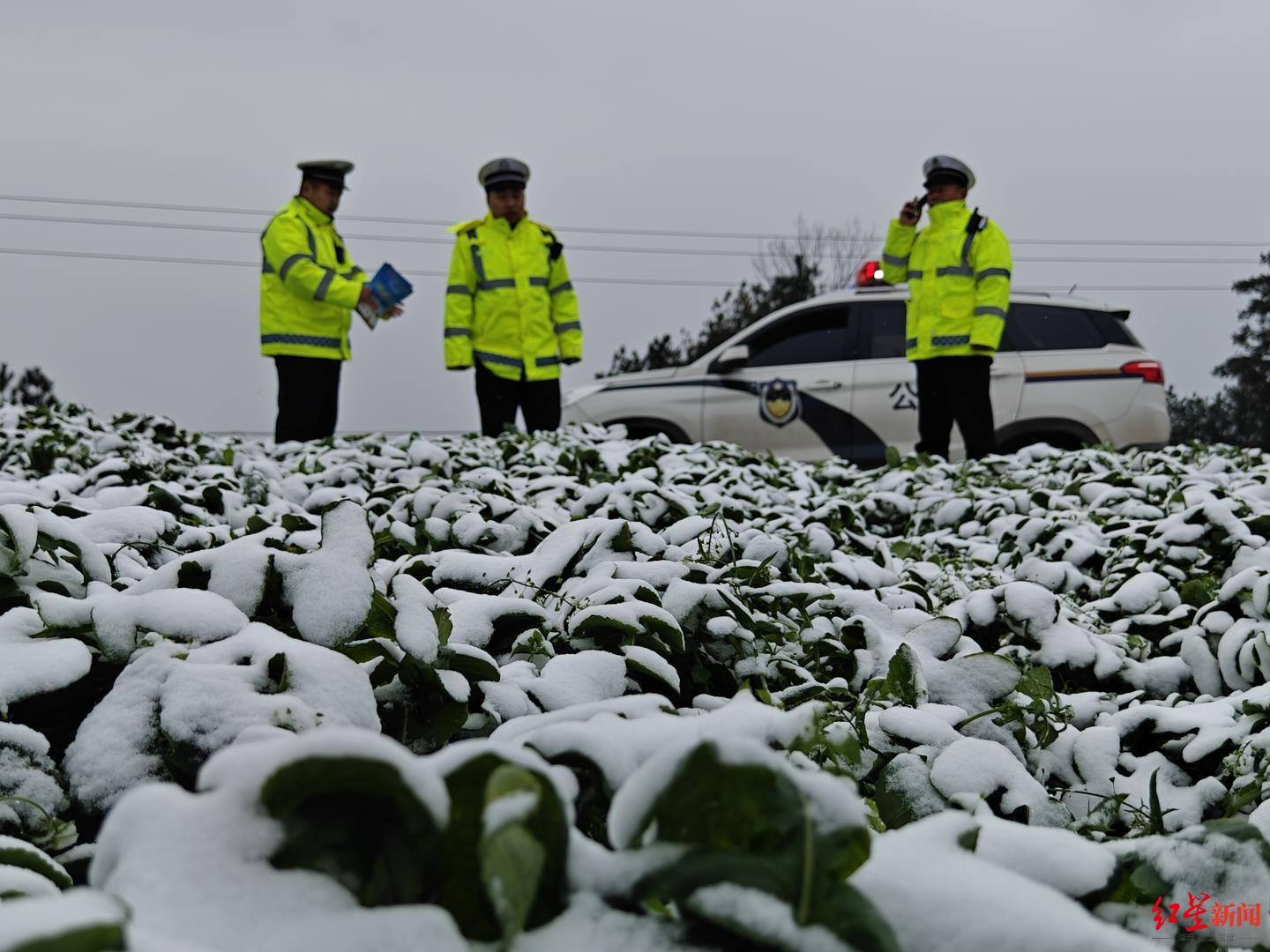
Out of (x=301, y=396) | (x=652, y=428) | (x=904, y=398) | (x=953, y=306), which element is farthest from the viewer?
(x=652, y=428)

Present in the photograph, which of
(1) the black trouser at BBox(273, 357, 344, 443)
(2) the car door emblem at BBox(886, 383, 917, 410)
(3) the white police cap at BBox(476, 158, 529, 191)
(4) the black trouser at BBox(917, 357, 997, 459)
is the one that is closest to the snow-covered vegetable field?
(1) the black trouser at BBox(273, 357, 344, 443)

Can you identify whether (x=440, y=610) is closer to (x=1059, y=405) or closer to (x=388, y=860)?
(x=388, y=860)

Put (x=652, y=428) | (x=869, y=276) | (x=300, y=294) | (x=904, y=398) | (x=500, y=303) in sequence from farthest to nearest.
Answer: (x=869, y=276)
(x=652, y=428)
(x=904, y=398)
(x=500, y=303)
(x=300, y=294)

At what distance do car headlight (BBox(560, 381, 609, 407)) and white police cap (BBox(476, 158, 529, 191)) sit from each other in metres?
2.98

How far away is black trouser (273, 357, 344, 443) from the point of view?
23.1 feet

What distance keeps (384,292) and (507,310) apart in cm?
85

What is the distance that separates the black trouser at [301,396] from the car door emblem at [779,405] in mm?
3957

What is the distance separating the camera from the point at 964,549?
3.94m

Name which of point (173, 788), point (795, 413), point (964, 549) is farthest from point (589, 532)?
point (795, 413)

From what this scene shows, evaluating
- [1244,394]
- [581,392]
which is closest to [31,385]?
[581,392]

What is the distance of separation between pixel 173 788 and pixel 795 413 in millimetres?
9170

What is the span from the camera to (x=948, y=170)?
296 inches

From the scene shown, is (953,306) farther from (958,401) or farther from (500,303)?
(500,303)

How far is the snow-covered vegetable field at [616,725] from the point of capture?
0.78 metres
